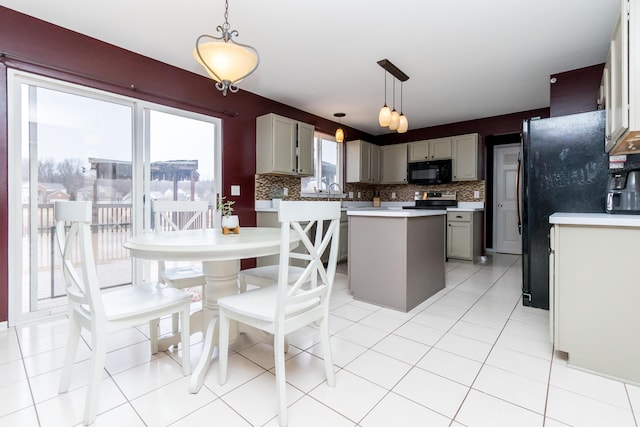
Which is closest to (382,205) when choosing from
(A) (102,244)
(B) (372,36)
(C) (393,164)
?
(C) (393,164)

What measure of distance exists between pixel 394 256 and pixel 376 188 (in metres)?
3.94

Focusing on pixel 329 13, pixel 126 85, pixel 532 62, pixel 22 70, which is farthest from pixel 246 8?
pixel 532 62

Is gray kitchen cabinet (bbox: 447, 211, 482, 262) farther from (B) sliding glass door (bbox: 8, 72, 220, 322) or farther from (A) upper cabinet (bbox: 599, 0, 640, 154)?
(B) sliding glass door (bbox: 8, 72, 220, 322)

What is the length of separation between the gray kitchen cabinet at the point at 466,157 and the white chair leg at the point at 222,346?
4698 millimetres

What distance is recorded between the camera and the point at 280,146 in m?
3.95

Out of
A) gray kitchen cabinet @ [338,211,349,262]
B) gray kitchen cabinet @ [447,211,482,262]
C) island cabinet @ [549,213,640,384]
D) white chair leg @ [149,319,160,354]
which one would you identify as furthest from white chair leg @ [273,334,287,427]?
gray kitchen cabinet @ [447,211,482,262]

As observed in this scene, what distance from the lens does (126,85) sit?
2838 mm

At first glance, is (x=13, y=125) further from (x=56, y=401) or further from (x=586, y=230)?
(x=586, y=230)

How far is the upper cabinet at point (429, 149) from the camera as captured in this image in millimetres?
5242

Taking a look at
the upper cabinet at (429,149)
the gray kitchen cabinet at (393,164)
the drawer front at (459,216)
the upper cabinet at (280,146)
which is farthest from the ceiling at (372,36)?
the gray kitchen cabinet at (393,164)

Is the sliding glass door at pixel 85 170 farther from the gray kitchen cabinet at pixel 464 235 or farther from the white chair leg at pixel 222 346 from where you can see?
the gray kitchen cabinet at pixel 464 235

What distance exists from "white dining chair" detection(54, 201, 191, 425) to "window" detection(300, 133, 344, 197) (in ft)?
11.2

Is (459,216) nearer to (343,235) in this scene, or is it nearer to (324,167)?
(343,235)

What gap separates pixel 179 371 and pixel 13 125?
90.0 inches
